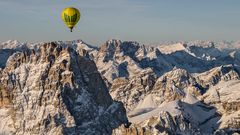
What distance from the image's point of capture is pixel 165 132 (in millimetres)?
188875

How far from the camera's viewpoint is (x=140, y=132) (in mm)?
183000

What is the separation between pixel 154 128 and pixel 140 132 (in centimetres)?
726

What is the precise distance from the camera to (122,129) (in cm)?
18975

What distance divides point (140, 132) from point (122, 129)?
8.65 meters

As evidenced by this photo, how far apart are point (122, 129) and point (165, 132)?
1346 cm

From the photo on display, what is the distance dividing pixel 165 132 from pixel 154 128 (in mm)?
3681
